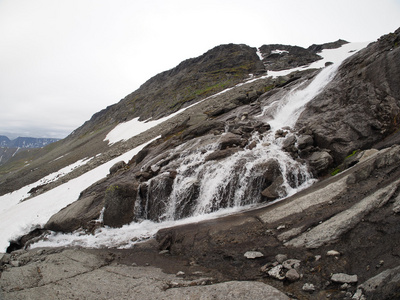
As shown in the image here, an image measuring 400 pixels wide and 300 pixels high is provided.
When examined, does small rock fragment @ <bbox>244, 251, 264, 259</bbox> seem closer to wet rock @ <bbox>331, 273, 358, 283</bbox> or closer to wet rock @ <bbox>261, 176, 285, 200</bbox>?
wet rock @ <bbox>331, 273, 358, 283</bbox>

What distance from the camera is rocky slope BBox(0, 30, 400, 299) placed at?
736cm

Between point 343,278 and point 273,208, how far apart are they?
585 cm

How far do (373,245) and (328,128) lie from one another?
39.6ft

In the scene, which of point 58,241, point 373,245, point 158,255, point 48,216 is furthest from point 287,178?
point 48,216

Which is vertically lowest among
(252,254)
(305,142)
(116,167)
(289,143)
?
(252,254)

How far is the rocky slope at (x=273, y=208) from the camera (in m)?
7.36

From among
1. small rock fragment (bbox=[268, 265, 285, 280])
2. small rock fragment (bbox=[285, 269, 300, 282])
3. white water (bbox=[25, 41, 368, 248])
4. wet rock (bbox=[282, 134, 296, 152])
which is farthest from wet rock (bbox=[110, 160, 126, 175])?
small rock fragment (bbox=[285, 269, 300, 282])

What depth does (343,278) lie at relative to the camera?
660 cm

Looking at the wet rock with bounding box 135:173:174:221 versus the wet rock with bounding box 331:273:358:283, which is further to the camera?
the wet rock with bounding box 135:173:174:221

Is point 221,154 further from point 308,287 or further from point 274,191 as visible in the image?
point 308,287

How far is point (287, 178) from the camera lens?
1489 cm

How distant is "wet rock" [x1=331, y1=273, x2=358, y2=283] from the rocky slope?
0.09ft

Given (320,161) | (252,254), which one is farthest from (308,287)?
(320,161)

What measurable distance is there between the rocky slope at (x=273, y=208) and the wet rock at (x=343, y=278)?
27 mm
